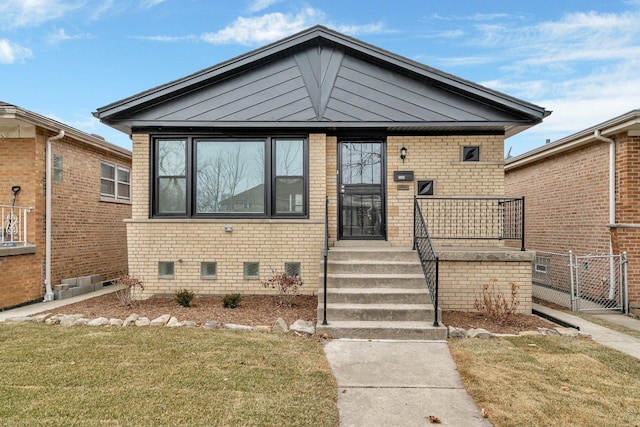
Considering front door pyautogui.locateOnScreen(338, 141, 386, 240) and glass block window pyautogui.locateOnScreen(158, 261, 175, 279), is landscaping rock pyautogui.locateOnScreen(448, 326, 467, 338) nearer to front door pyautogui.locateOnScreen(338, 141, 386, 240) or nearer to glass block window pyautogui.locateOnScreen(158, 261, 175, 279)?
front door pyautogui.locateOnScreen(338, 141, 386, 240)

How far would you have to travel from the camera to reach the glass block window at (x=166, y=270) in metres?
7.50

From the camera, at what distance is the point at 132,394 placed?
338 centimetres

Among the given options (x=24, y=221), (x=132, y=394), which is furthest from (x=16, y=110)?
(x=132, y=394)

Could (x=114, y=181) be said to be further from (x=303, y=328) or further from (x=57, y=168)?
(x=303, y=328)

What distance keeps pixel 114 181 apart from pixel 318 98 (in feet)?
22.2

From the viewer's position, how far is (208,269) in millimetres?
7539

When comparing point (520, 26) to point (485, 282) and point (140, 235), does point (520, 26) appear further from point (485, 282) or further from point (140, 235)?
point (140, 235)

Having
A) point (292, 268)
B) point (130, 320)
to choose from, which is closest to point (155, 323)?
point (130, 320)

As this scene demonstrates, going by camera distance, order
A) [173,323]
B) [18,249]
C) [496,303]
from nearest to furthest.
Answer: [173,323]
[496,303]
[18,249]

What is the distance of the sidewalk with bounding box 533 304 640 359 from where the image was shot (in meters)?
5.15

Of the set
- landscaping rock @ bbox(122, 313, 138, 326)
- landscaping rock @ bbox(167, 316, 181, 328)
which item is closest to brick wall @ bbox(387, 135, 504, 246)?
landscaping rock @ bbox(167, 316, 181, 328)

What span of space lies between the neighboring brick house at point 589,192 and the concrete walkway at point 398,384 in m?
5.63

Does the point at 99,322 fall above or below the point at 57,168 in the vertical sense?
below

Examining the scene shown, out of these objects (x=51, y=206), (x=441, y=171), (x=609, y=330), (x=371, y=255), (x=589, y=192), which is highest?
(x=441, y=171)
